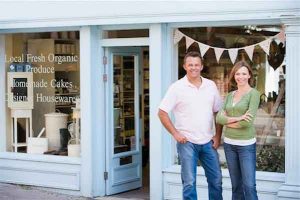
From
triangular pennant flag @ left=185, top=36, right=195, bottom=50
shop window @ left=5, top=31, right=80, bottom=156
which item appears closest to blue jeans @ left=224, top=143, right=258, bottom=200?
triangular pennant flag @ left=185, top=36, right=195, bottom=50

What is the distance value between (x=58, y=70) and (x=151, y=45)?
6.05 ft

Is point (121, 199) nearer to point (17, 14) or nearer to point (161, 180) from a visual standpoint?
point (161, 180)

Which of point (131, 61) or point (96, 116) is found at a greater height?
point (131, 61)

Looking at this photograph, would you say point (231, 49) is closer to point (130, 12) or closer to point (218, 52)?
point (218, 52)

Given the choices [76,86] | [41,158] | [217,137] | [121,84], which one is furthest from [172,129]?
[41,158]

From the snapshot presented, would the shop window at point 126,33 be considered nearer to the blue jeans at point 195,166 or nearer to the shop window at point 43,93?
the shop window at point 43,93

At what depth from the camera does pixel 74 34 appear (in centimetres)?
938

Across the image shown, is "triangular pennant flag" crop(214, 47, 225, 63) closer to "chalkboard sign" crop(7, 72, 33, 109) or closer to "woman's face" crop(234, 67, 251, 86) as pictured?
"woman's face" crop(234, 67, 251, 86)

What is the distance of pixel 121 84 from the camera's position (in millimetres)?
9414

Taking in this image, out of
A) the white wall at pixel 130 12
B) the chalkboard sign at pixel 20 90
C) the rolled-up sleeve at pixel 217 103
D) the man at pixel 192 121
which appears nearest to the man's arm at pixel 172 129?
the man at pixel 192 121

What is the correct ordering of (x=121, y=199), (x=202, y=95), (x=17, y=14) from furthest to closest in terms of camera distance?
1. (x=17, y=14)
2. (x=121, y=199)
3. (x=202, y=95)

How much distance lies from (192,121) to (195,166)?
0.45 metres

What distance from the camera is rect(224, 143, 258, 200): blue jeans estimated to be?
21.5 ft

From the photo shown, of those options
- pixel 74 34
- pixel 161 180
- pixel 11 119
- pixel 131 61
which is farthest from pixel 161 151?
pixel 11 119
